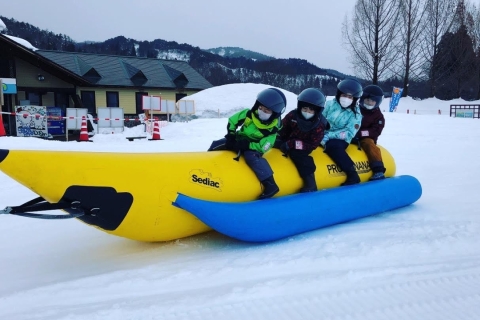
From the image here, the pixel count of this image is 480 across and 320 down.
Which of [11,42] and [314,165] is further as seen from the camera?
[11,42]

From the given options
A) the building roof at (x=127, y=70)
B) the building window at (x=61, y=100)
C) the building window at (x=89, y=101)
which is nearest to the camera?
the building window at (x=61, y=100)

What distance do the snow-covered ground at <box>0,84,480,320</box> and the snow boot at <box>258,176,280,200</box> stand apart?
477mm

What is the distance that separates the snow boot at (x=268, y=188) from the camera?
144 inches

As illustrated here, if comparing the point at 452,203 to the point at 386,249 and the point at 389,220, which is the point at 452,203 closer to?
the point at 389,220

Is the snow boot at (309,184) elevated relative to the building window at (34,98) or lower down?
lower down

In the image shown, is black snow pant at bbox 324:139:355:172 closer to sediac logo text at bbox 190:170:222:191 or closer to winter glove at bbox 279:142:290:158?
winter glove at bbox 279:142:290:158

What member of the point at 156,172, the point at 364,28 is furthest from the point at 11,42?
the point at 364,28

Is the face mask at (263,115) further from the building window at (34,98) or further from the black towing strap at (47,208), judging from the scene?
the building window at (34,98)

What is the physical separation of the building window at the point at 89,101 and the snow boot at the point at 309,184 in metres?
22.8

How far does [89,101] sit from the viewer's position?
24.5m

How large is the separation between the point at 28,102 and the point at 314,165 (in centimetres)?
2071

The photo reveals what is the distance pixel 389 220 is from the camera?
4215mm

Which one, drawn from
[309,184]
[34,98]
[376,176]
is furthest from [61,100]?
[309,184]

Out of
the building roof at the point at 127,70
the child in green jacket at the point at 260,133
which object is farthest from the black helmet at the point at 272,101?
the building roof at the point at 127,70
